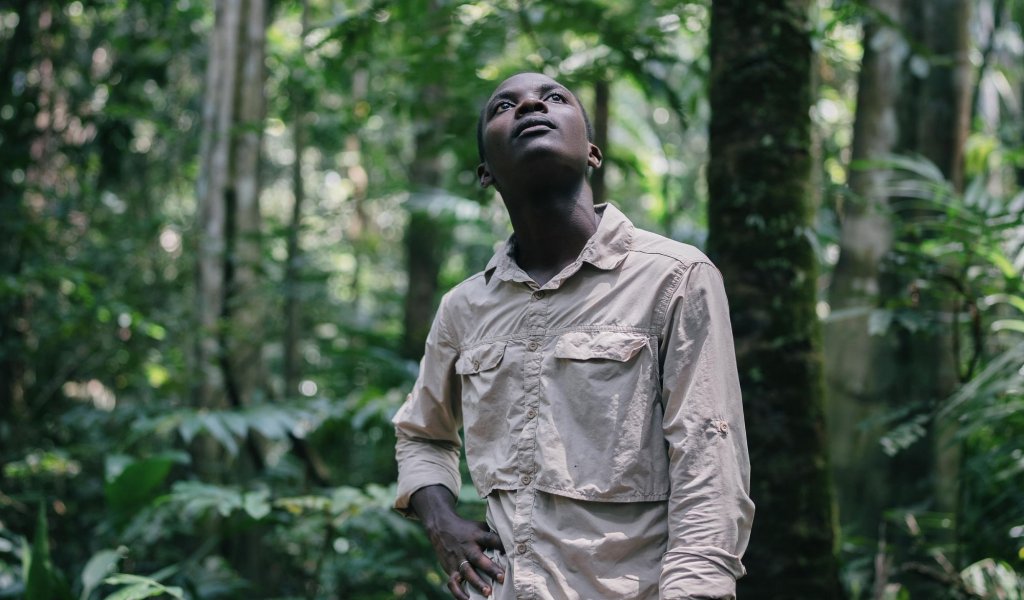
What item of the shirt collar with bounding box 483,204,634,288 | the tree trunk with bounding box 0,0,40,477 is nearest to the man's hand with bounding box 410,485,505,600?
the shirt collar with bounding box 483,204,634,288

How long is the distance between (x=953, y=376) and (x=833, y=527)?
6.50 ft

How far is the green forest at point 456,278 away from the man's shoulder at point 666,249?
0.99 m

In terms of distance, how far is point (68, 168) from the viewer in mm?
8195

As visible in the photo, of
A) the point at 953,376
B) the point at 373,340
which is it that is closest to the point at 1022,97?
the point at 953,376

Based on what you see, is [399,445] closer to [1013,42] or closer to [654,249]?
[654,249]

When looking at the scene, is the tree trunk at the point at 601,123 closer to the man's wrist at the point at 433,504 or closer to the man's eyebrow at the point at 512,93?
the man's eyebrow at the point at 512,93

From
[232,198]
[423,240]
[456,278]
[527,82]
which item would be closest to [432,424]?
[527,82]

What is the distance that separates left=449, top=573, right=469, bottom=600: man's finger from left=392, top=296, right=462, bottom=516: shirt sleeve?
0.97 feet

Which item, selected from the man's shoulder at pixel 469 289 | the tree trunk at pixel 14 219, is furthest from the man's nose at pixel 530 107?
the tree trunk at pixel 14 219

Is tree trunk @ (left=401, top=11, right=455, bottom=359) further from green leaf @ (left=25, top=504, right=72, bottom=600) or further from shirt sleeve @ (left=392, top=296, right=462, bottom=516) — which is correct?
shirt sleeve @ (left=392, top=296, right=462, bottom=516)

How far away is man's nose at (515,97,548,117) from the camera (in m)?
2.14

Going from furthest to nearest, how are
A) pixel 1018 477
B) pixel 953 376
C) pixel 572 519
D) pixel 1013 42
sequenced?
pixel 1013 42, pixel 953 376, pixel 1018 477, pixel 572 519

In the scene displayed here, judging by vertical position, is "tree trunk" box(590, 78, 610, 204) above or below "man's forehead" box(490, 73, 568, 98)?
below

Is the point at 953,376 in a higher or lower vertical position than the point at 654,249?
lower
